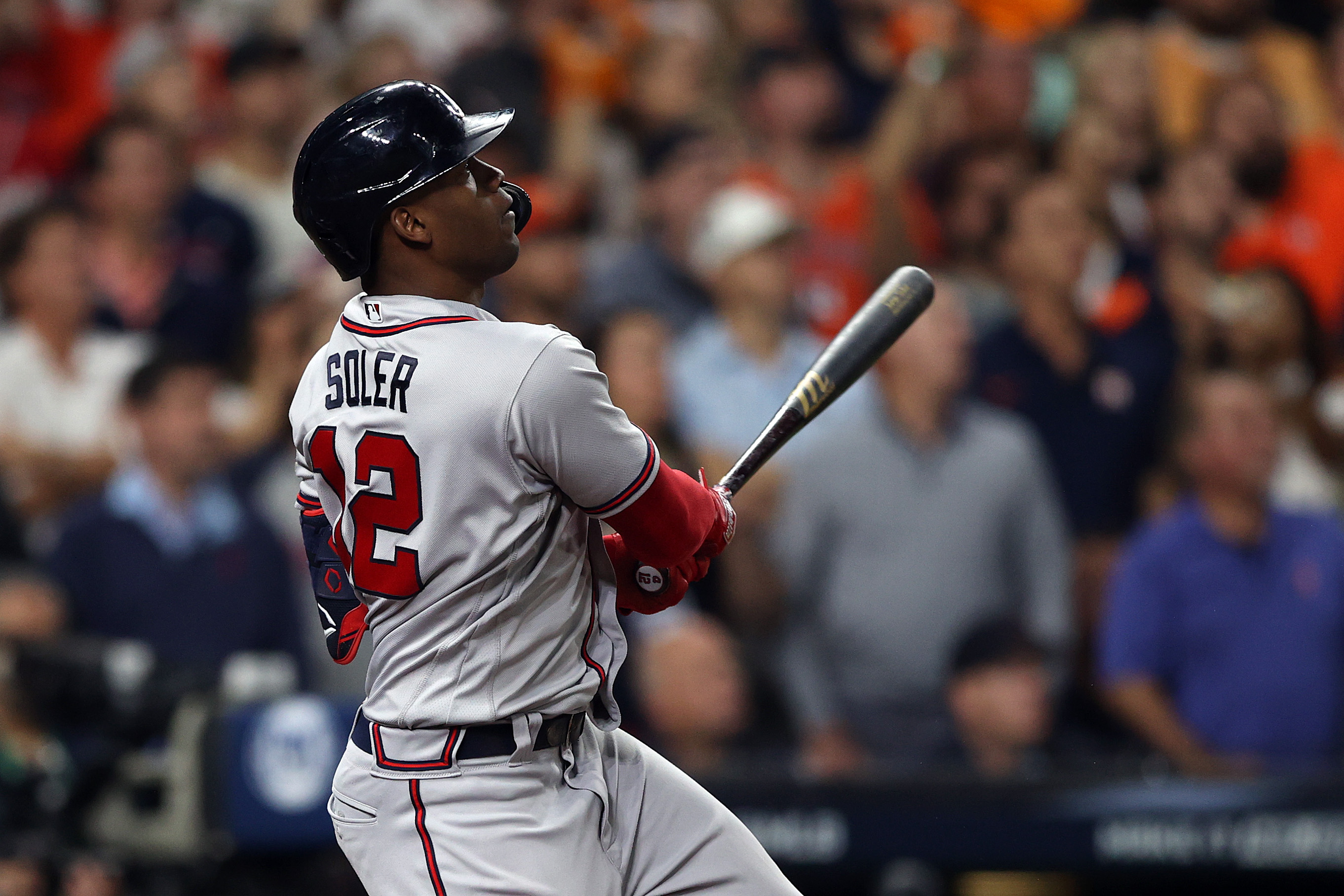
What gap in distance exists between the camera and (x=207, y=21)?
7691 mm

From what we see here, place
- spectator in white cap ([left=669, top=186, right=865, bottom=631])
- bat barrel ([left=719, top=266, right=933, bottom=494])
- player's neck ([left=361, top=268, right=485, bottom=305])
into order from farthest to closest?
spectator in white cap ([left=669, top=186, right=865, bottom=631]) → bat barrel ([left=719, top=266, right=933, bottom=494]) → player's neck ([left=361, top=268, right=485, bottom=305])

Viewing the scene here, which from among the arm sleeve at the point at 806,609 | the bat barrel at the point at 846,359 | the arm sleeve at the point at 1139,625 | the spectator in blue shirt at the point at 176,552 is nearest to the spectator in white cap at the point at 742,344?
the arm sleeve at the point at 806,609

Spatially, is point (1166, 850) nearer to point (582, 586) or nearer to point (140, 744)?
point (582, 586)

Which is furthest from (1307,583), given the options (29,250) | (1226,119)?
(29,250)

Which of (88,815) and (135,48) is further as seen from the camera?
(135,48)

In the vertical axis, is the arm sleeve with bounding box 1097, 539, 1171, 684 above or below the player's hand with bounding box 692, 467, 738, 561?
below

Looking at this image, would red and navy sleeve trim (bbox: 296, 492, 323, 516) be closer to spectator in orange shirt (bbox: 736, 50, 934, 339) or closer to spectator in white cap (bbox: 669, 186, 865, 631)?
spectator in white cap (bbox: 669, 186, 865, 631)

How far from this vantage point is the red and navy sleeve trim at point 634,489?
7.42 ft

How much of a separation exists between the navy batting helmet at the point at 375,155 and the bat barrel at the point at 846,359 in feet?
2.09

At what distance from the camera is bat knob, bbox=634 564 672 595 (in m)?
2.45

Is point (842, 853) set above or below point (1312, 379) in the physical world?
below

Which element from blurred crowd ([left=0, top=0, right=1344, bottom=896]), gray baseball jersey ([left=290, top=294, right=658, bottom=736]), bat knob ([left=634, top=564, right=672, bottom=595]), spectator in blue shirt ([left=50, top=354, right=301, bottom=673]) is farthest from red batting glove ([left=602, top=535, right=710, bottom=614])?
spectator in blue shirt ([left=50, top=354, right=301, bottom=673])

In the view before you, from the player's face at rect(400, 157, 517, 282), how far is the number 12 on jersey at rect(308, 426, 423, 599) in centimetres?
26

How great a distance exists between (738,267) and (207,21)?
3.31 m
